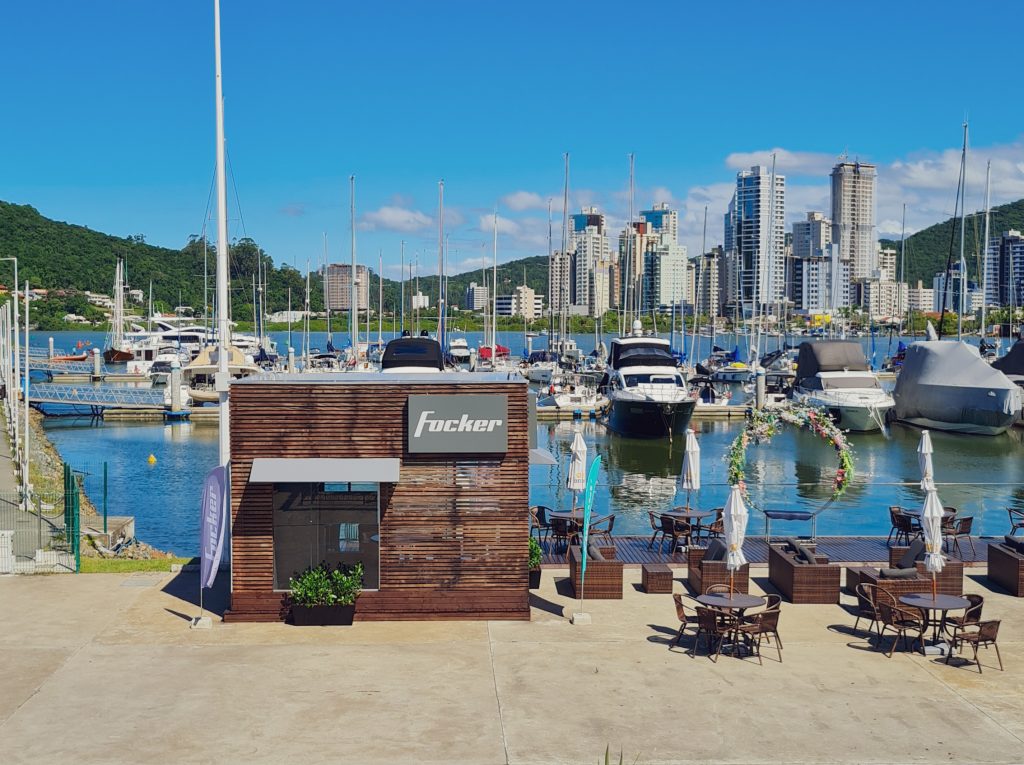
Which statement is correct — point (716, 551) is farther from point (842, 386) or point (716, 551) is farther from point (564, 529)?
point (842, 386)

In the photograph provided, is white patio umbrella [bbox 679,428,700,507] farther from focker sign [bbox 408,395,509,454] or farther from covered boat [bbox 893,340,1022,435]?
covered boat [bbox 893,340,1022,435]

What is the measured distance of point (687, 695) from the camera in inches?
536

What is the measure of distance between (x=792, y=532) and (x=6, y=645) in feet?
66.5

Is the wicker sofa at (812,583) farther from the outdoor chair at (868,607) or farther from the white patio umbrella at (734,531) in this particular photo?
the white patio umbrella at (734,531)

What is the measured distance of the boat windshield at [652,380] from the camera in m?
55.4

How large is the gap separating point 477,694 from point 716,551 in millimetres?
6678

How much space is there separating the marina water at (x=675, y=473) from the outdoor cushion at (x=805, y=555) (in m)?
6.35

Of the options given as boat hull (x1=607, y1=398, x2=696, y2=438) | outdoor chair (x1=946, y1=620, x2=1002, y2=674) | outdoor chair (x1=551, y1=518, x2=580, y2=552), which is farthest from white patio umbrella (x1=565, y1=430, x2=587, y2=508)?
boat hull (x1=607, y1=398, x2=696, y2=438)

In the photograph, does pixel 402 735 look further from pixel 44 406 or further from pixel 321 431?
pixel 44 406

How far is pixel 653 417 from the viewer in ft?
178

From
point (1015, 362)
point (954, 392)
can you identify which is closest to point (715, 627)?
point (954, 392)

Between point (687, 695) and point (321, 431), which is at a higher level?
point (321, 431)

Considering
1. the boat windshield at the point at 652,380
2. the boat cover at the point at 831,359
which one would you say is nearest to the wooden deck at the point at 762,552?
the boat windshield at the point at 652,380

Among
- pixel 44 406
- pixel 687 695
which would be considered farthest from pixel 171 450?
pixel 687 695
